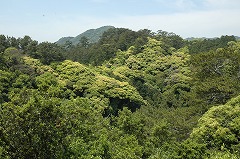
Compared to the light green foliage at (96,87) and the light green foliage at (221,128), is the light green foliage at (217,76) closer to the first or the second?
the light green foliage at (221,128)

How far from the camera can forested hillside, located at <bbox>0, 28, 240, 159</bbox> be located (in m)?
10.3

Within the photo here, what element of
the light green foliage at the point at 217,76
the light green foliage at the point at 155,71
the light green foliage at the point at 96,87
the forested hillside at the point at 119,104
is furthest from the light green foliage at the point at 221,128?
the light green foliage at the point at 155,71

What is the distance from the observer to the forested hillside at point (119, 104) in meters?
10.3

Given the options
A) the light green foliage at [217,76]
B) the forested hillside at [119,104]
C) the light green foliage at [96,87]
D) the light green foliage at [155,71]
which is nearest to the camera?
the forested hillside at [119,104]

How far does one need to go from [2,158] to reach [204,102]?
19.1 metres

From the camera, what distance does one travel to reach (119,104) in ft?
126

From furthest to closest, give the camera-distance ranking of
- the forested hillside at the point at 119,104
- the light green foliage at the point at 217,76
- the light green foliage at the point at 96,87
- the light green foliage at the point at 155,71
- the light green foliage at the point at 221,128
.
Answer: the light green foliage at the point at 155,71 < the light green foliage at the point at 96,87 < the light green foliage at the point at 217,76 < the light green foliage at the point at 221,128 < the forested hillside at the point at 119,104

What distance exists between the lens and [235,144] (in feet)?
58.7

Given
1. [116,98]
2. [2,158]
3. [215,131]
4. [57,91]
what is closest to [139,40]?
[116,98]

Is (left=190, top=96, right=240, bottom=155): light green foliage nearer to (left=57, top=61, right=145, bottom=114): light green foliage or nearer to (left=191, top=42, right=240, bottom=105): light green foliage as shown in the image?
(left=191, top=42, right=240, bottom=105): light green foliage

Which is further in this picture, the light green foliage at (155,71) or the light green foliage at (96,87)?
the light green foliage at (155,71)

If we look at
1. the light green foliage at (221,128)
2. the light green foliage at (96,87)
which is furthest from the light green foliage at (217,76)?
the light green foliage at (96,87)

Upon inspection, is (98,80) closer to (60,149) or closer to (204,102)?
Answer: (204,102)

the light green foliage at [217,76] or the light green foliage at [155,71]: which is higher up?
the light green foliage at [217,76]
